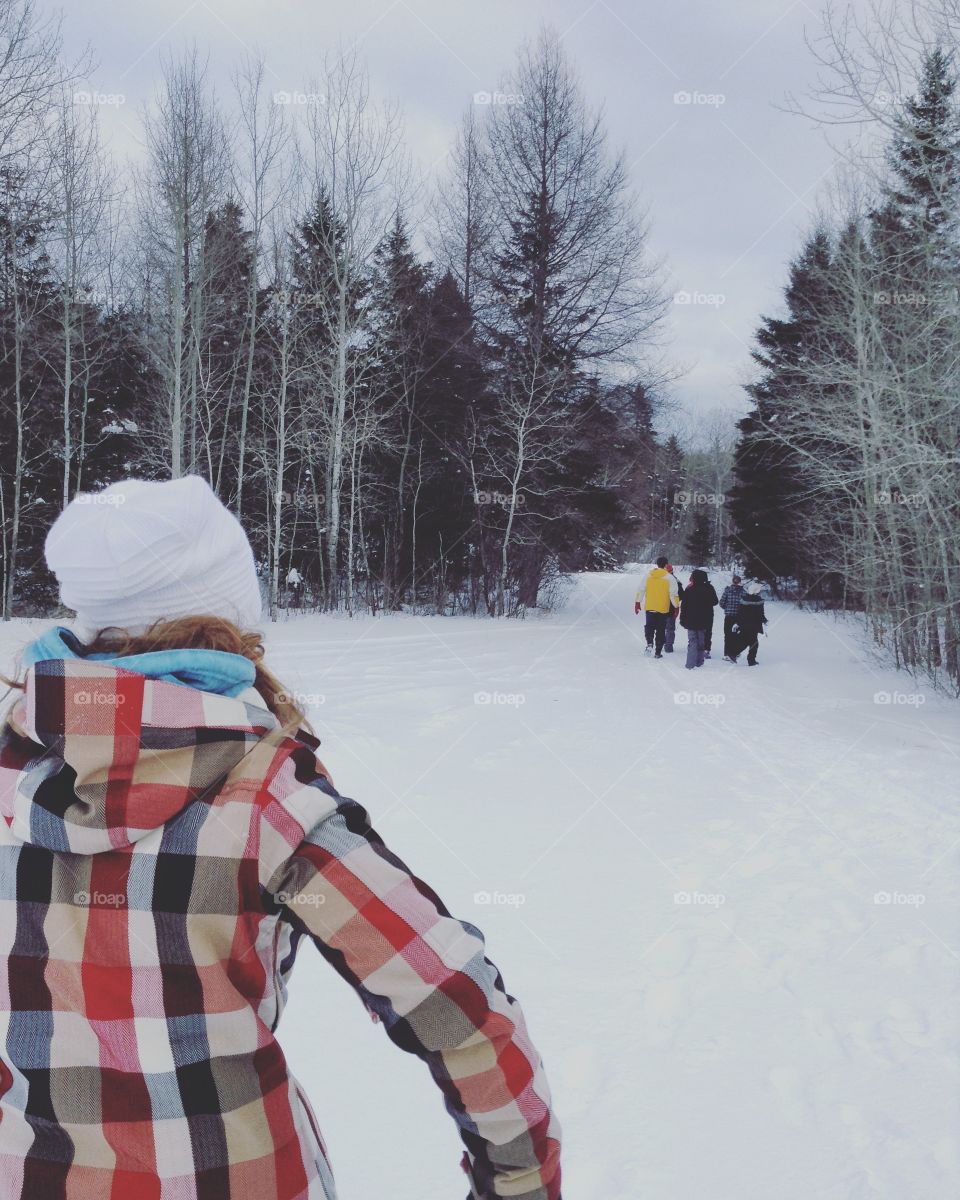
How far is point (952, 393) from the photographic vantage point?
9891 millimetres

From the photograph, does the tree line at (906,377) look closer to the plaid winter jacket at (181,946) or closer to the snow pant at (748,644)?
the snow pant at (748,644)

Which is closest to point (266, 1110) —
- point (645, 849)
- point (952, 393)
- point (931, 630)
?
point (645, 849)

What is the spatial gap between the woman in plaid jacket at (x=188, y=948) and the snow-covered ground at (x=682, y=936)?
1.93 meters

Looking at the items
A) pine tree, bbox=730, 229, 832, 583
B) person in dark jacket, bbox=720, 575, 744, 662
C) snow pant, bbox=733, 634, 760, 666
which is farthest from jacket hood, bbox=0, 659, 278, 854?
pine tree, bbox=730, 229, 832, 583

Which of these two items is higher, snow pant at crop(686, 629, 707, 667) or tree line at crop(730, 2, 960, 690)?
tree line at crop(730, 2, 960, 690)

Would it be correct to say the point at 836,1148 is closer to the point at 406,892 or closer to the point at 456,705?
the point at 406,892

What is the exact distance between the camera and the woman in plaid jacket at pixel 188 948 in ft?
3.26

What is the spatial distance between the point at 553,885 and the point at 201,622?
4177mm

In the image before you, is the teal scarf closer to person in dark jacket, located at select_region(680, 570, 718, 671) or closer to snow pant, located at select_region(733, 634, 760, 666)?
person in dark jacket, located at select_region(680, 570, 718, 671)

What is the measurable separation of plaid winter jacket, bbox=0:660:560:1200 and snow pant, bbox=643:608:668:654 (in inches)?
545

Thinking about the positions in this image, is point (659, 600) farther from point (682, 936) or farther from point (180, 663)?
point (180, 663)

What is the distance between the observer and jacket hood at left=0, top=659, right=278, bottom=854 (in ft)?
3.23

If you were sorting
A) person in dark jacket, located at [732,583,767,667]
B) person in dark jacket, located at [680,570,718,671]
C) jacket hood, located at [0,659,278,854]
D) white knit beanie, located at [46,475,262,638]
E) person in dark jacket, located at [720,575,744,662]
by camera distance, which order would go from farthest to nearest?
person in dark jacket, located at [720,575,744,662], person in dark jacket, located at [732,583,767,667], person in dark jacket, located at [680,570,718,671], white knit beanie, located at [46,475,262,638], jacket hood, located at [0,659,278,854]

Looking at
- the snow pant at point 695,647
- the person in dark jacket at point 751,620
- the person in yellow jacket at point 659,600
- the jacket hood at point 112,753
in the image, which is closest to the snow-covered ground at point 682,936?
the jacket hood at point 112,753
